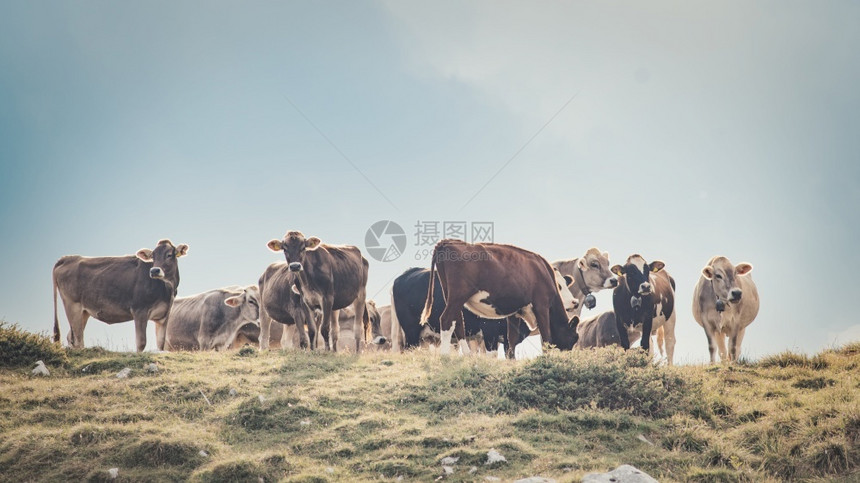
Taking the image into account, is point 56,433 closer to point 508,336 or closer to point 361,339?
point 361,339

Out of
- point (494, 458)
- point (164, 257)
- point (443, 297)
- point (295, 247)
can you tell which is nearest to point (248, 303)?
point (164, 257)

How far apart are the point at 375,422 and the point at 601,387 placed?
4.29 metres

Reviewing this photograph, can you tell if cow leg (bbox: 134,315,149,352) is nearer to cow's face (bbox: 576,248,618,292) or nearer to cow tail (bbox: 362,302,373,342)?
cow tail (bbox: 362,302,373,342)

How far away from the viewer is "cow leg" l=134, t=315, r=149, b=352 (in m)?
19.4

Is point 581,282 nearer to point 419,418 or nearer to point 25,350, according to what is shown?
point 419,418

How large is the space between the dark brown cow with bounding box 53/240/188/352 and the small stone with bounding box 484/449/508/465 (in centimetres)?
1151

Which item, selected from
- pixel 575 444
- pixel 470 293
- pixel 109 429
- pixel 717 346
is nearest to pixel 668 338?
pixel 717 346

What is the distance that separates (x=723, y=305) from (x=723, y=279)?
75 centimetres

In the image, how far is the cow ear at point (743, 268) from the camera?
22.9m

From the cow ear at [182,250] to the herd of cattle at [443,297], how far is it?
3cm

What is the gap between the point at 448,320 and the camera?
58.0 feet

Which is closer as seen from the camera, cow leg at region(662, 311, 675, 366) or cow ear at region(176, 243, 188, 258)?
cow ear at region(176, 243, 188, 258)

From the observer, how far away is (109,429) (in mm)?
11891

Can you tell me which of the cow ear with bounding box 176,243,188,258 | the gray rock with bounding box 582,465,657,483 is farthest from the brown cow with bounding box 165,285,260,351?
the gray rock with bounding box 582,465,657,483
